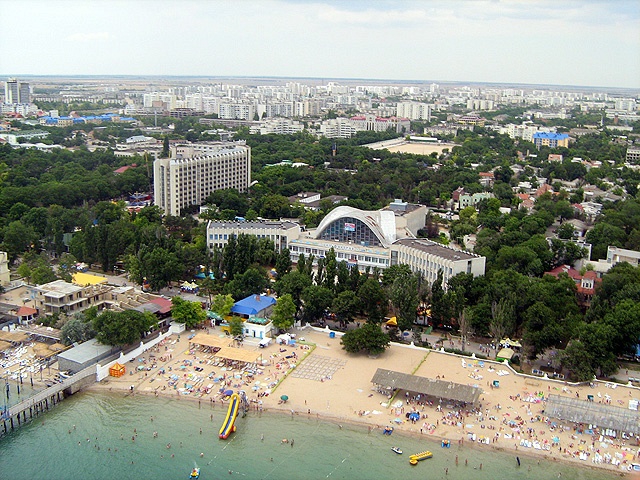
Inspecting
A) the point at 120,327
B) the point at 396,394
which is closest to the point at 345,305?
the point at 396,394

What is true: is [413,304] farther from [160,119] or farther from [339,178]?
[160,119]

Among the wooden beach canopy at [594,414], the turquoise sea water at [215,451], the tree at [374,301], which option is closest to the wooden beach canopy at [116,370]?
the turquoise sea water at [215,451]

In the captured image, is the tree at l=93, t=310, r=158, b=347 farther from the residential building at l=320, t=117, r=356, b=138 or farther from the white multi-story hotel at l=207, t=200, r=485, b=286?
the residential building at l=320, t=117, r=356, b=138

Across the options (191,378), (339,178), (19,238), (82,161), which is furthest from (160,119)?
(191,378)

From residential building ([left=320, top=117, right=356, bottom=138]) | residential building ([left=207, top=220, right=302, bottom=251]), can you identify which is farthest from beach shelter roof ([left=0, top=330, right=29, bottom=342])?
residential building ([left=320, top=117, right=356, bottom=138])

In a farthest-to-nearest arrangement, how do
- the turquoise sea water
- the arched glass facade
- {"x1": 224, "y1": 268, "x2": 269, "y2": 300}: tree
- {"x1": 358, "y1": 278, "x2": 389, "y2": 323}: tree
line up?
the arched glass facade → {"x1": 224, "y1": 268, "x2": 269, "y2": 300}: tree → {"x1": 358, "y1": 278, "x2": 389, "y2": 323}: tree → the turquoise sea water

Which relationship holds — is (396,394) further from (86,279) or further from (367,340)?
(86,279)
